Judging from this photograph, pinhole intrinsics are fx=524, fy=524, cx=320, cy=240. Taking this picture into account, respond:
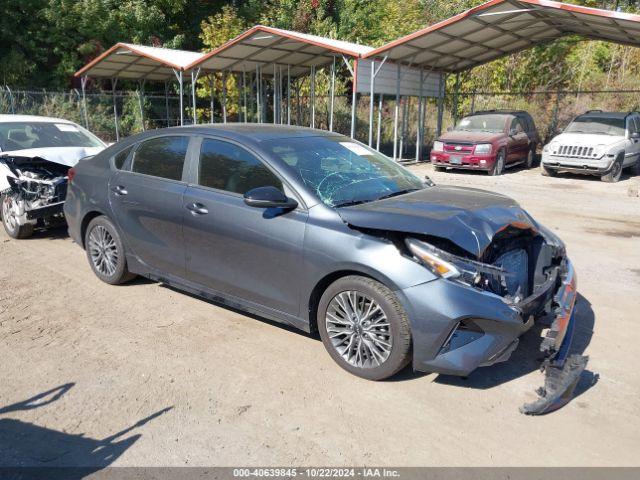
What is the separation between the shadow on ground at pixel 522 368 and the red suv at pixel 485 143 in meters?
10.8


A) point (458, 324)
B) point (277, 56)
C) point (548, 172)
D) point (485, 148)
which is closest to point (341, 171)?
point (458, 324)

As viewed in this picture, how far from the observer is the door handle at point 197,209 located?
436 cm

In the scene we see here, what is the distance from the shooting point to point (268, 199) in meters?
3.79

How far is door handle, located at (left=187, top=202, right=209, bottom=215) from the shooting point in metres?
4.36

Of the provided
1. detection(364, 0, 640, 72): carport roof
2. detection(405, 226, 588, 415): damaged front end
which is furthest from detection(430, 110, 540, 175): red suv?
detection(405, 226, 588, 415): damaged front end

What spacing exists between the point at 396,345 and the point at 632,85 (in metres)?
25.5

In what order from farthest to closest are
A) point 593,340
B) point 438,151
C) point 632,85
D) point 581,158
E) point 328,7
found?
point 328,7, point 632,85, point 438,151, point 581,158, point 593,340

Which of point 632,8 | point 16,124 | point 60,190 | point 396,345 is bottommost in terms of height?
point 396,345

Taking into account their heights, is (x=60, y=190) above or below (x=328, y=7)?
below

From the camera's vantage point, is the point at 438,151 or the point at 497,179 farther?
the point at 438,151

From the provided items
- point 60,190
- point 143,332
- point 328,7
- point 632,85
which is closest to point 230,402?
point 143,332

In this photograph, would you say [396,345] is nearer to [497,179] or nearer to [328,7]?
[497,179]

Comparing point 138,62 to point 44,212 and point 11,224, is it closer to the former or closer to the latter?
point 11,224

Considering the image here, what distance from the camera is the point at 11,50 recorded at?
1001 inches
